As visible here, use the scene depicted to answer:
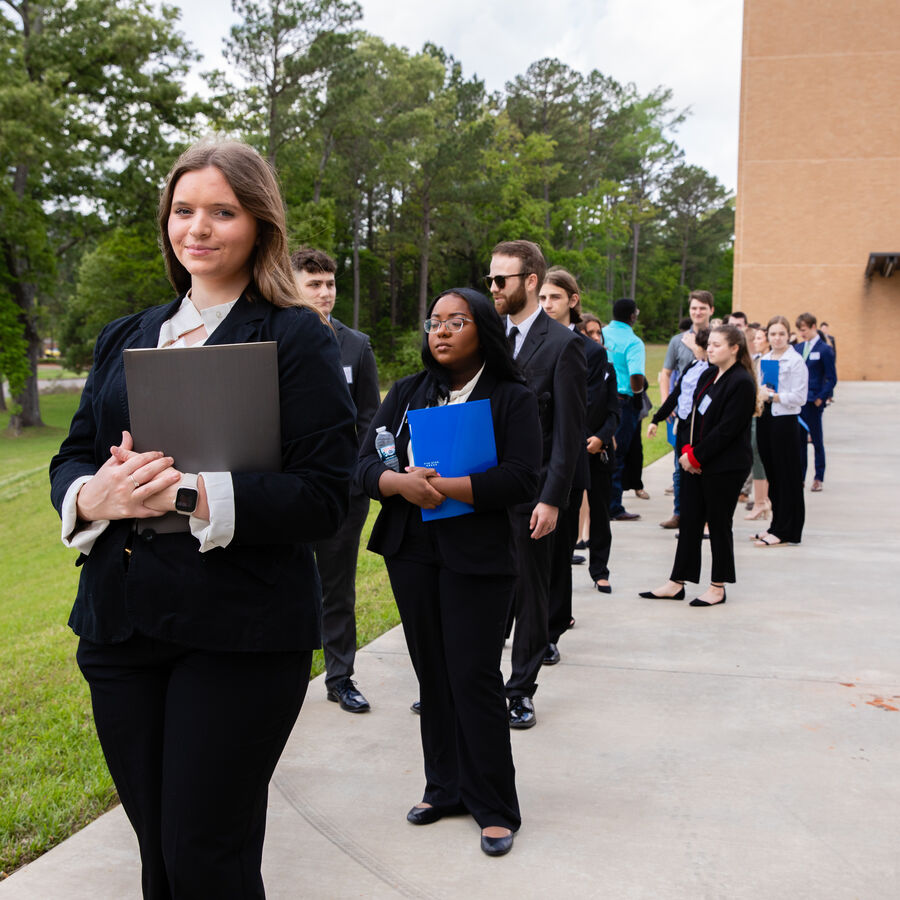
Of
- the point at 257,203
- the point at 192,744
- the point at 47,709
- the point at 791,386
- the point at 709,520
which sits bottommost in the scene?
the point at 47,709

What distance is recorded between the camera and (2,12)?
37219 millimetres

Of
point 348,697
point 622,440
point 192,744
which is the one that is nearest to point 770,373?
point 622,440

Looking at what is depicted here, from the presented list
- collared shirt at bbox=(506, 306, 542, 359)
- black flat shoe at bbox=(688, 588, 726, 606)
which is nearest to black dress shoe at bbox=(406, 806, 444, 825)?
collared shirt at bbox=(506, 306, 542, 359)

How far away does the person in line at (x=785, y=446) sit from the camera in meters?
9.20

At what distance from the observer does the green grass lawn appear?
3.67m

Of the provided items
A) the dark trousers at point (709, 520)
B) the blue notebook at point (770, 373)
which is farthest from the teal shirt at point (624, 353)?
the dark trousers at point (709, 520)

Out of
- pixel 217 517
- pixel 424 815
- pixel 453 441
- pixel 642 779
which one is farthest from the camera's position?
pixel 642 779

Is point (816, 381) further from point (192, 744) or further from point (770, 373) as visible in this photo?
point (192, 744)

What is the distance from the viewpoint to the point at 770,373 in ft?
31.1

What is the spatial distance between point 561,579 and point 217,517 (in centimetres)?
397

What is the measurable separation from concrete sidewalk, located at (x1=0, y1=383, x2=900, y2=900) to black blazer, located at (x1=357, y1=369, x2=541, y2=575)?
3.40 ft

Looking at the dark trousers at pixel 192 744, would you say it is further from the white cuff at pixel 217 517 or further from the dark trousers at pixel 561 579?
the dark trousers at pixel 561 579

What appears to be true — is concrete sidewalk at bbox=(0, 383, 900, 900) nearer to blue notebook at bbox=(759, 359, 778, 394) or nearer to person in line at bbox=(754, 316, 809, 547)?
person in line at bbox=(754, 316, 809, 547)

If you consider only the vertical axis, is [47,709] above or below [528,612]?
below
